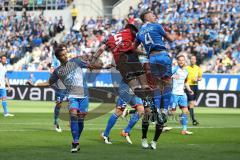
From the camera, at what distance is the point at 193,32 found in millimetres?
39594

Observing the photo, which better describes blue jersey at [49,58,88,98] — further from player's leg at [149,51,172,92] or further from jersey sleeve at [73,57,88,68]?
player's leg at [149,51,172,92]

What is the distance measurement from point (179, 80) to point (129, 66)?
603cm

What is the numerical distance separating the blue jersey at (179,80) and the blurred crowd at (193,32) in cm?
1453

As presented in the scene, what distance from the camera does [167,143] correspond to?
16.8 metres

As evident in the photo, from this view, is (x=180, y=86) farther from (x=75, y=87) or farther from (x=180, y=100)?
(x=75, y=87)

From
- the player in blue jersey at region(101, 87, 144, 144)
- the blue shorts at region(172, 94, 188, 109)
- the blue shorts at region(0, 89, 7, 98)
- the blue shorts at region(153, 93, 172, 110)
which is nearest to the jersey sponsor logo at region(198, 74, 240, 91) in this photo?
the blue shorts at region(0, 89, 7, 98)

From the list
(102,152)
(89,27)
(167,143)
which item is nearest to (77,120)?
(102,152)

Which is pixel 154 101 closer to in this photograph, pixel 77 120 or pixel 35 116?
pixel 77 120

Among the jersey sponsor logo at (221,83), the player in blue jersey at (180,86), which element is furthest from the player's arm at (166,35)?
the jersey sponsor logo at (221,83)

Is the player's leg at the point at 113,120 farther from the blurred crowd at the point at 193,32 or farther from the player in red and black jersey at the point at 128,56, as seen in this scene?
the blurred crowd at the point at 193,32

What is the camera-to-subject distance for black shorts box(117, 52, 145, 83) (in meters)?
15.6

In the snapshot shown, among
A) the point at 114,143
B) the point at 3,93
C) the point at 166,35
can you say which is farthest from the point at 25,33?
the point at 166,35

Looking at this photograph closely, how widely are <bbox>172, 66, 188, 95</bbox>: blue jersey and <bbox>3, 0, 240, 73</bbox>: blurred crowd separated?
572 inches

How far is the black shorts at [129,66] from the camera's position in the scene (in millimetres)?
15617
